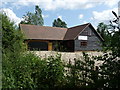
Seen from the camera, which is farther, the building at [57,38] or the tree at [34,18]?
the tree at [34,18]

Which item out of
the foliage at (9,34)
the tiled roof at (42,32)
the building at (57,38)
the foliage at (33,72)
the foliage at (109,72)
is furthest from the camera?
the tiled roof at (42,32)

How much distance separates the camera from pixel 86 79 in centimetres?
319

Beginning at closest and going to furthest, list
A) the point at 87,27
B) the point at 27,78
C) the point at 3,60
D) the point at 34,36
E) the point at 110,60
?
the point at 110,60
the point at 27,78
the point at 3,60
the point at 34,36
the point at 87,27

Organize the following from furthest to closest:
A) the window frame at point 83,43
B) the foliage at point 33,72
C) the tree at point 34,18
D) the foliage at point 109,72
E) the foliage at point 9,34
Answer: the tree at point 34,18 < the window frame at point 83,43 < the foliage at point 9,34 < the foliage at point 33,72 < the foliage at point 109,72

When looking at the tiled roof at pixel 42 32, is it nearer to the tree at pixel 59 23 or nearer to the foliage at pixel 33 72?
the foliage at pixel 33 72

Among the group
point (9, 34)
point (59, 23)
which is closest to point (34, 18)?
point (59, 23)

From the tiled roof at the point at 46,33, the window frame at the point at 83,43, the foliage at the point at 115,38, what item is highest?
the tiled roof at the point at 46,33

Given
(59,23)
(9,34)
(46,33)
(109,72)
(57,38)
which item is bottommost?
(109,72)

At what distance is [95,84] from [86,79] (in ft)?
1.21

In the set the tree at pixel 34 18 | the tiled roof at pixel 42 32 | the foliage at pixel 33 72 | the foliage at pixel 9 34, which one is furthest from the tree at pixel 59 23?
the foliage at pixel 33 72

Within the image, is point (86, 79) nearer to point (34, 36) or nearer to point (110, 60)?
point (110, 60)

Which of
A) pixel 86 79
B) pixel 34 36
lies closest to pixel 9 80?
pixel 86 79

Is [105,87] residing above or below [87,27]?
below

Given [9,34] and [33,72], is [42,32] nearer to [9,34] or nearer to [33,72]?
[9,34]
